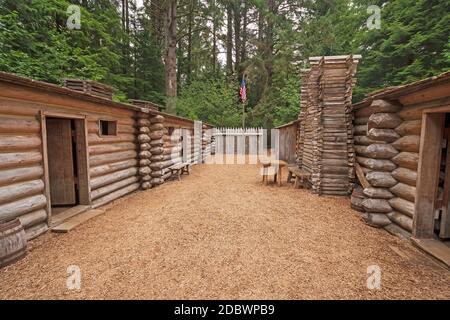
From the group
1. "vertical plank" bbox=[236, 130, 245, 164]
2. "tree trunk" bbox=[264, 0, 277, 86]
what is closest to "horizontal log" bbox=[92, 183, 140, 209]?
"vertical plank" bbox=[236, 130, 245, 164]

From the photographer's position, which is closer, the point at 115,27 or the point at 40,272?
the point at 40,272

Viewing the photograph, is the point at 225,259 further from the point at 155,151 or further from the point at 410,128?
the point at 155,151

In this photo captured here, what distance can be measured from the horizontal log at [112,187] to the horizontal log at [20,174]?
5.93 ft

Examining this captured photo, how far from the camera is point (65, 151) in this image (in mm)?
5664

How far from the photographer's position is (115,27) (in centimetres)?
1540

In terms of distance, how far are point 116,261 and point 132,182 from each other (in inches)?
192

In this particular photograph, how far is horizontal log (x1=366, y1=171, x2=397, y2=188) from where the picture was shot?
4.70 metres

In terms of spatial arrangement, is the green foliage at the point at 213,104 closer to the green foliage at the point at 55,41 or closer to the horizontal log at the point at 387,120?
the green foliage at the point at 55,41

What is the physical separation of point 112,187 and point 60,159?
161 centimetres

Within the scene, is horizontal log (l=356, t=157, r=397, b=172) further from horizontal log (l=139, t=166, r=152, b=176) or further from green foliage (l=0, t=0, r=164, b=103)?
green foliage (l=0, t=0, r=164, b=103)

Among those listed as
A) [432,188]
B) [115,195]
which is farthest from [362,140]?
[115,195]

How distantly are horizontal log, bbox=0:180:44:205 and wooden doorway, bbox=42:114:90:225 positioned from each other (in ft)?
4.62
